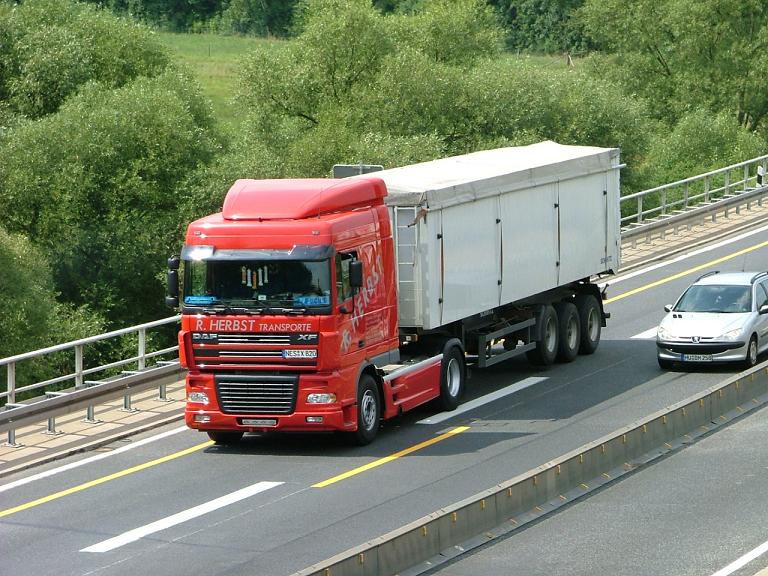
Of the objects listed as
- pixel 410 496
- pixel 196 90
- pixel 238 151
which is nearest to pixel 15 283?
pixel 238 151

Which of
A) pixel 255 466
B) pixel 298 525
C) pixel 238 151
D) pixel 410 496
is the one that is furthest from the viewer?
pixel 238 151

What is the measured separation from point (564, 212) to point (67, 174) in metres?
20.9

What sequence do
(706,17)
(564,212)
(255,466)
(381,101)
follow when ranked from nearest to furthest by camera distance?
(255,466), (564,212), (381,101), (706,17)

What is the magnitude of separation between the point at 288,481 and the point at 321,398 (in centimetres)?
154

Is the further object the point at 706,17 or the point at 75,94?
the point at 706,17

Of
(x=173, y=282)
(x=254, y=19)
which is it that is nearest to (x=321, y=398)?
(x=173, y=282)

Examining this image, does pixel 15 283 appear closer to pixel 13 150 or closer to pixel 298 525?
pixel 13 150

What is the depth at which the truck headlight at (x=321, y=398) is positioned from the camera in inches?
746

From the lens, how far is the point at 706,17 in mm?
65125

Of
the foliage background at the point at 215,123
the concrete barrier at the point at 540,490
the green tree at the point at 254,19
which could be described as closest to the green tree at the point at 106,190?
the foliage background at the point at 215,123

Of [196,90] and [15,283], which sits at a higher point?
[196,90]

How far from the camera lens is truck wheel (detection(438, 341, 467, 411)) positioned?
71.4ft

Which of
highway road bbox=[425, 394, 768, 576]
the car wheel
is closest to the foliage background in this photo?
the car wheel

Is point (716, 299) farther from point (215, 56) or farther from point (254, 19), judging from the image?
point (254, 19)
